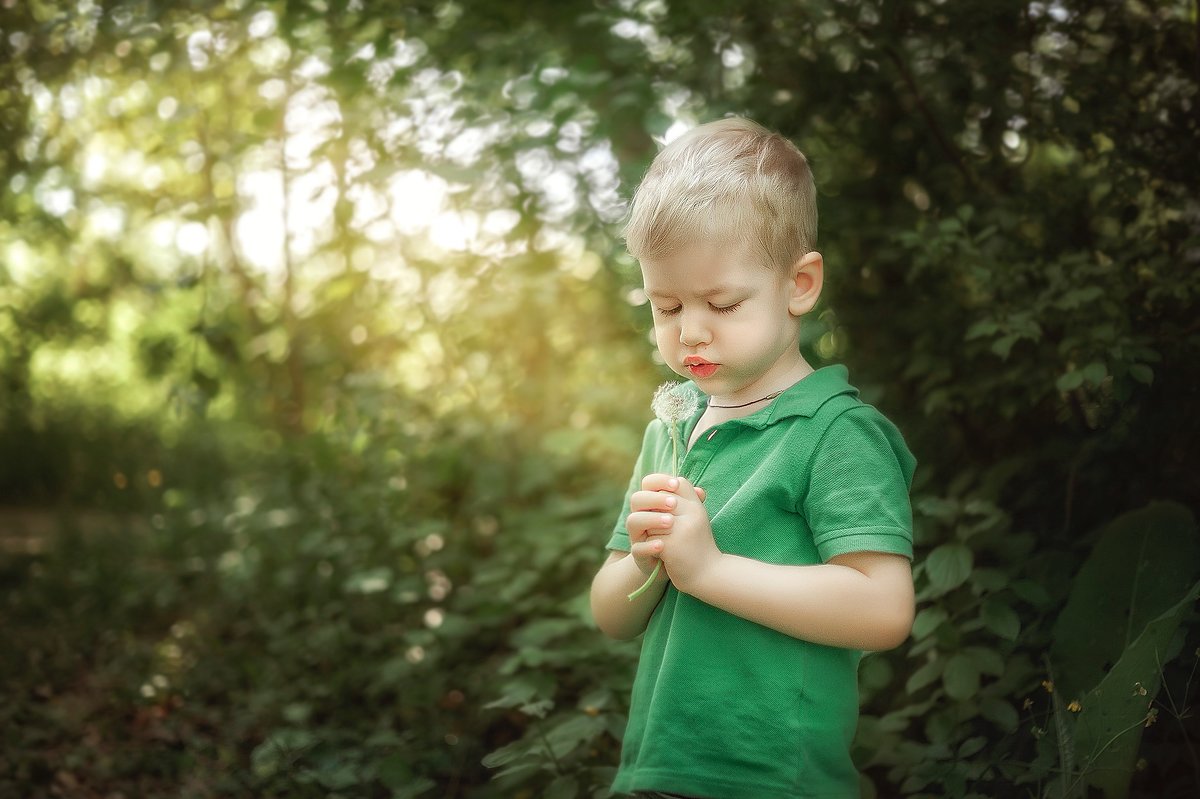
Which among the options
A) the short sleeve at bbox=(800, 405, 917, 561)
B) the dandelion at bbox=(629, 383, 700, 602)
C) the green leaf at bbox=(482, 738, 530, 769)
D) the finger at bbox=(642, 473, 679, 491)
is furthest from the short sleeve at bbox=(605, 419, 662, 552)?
the green leaf at bbox=(482, 738, 530, 769)

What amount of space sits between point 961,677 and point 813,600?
3.31ft

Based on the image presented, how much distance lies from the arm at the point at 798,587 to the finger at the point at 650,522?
0.04 ft

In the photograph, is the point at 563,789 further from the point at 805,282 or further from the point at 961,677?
the point at 805,282

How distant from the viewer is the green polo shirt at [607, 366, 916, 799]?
1357mm

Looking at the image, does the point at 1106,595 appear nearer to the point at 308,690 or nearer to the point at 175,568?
the point at 308,690

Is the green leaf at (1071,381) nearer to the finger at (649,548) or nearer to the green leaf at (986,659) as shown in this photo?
the green leaf at (986,659)

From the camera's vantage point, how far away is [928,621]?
2.24 m

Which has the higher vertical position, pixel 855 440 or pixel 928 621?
pixel 855 440

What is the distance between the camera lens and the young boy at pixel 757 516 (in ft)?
4.39

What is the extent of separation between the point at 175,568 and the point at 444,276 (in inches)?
87.4

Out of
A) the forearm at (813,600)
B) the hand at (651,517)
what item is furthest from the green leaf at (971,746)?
the hand at (651,517)

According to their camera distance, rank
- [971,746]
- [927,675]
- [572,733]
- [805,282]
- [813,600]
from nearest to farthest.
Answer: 1. [813,600]
2. [805,282]
3. [971,746]
4. [927,675]
5. [572,733]

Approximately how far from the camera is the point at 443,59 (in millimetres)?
2918

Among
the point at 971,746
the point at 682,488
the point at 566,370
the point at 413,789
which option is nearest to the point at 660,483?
the point at 682,488
